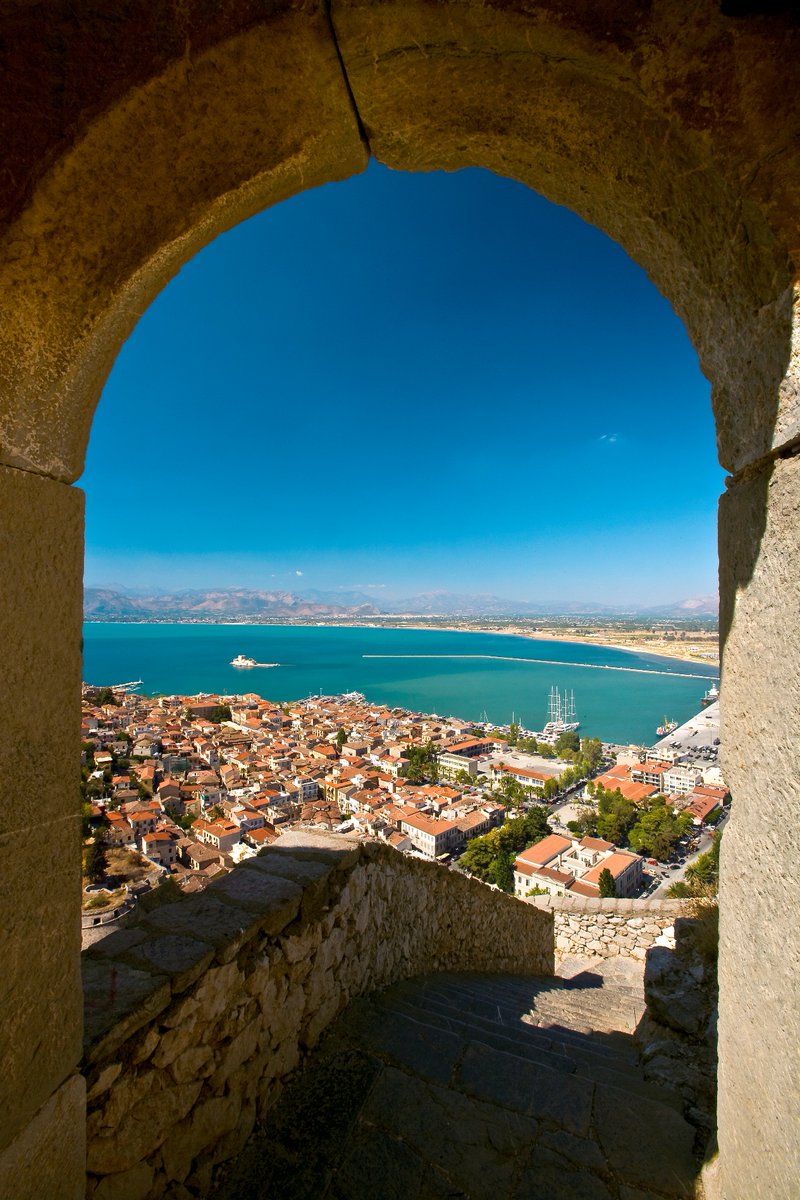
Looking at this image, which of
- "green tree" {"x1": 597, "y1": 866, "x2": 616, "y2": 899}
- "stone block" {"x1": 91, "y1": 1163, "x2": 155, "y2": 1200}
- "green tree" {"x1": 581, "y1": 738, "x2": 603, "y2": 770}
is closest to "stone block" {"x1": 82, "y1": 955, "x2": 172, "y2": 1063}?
"stone block" {"x1": 91, "y1": 1163, "x2": 155, "y2": 1200}

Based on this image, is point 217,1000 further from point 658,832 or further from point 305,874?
point 658,832

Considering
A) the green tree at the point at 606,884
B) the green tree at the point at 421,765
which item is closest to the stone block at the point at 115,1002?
the green tree at the point at 606,884

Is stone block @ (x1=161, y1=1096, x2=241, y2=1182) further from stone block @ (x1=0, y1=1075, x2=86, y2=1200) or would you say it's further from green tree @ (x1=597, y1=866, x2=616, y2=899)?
green tree @ (x1=597, y1=866, x2=616, y2=899)

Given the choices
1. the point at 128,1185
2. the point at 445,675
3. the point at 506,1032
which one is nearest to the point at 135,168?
the point at 128,1185

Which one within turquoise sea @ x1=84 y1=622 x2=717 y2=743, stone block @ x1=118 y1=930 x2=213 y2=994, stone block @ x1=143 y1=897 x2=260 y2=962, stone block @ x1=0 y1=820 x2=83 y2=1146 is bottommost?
turquoise sea @ x1=84 y1=622 x2=717 y2=743

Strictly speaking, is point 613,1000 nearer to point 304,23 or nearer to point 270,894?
point 270,894

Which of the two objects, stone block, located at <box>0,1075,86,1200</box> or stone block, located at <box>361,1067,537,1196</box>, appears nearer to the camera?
stone block, located at <box>0,1075,86,1200</box>

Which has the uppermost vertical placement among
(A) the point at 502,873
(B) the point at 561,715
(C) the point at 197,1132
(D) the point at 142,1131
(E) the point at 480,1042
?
(D) the point at 142,1131
